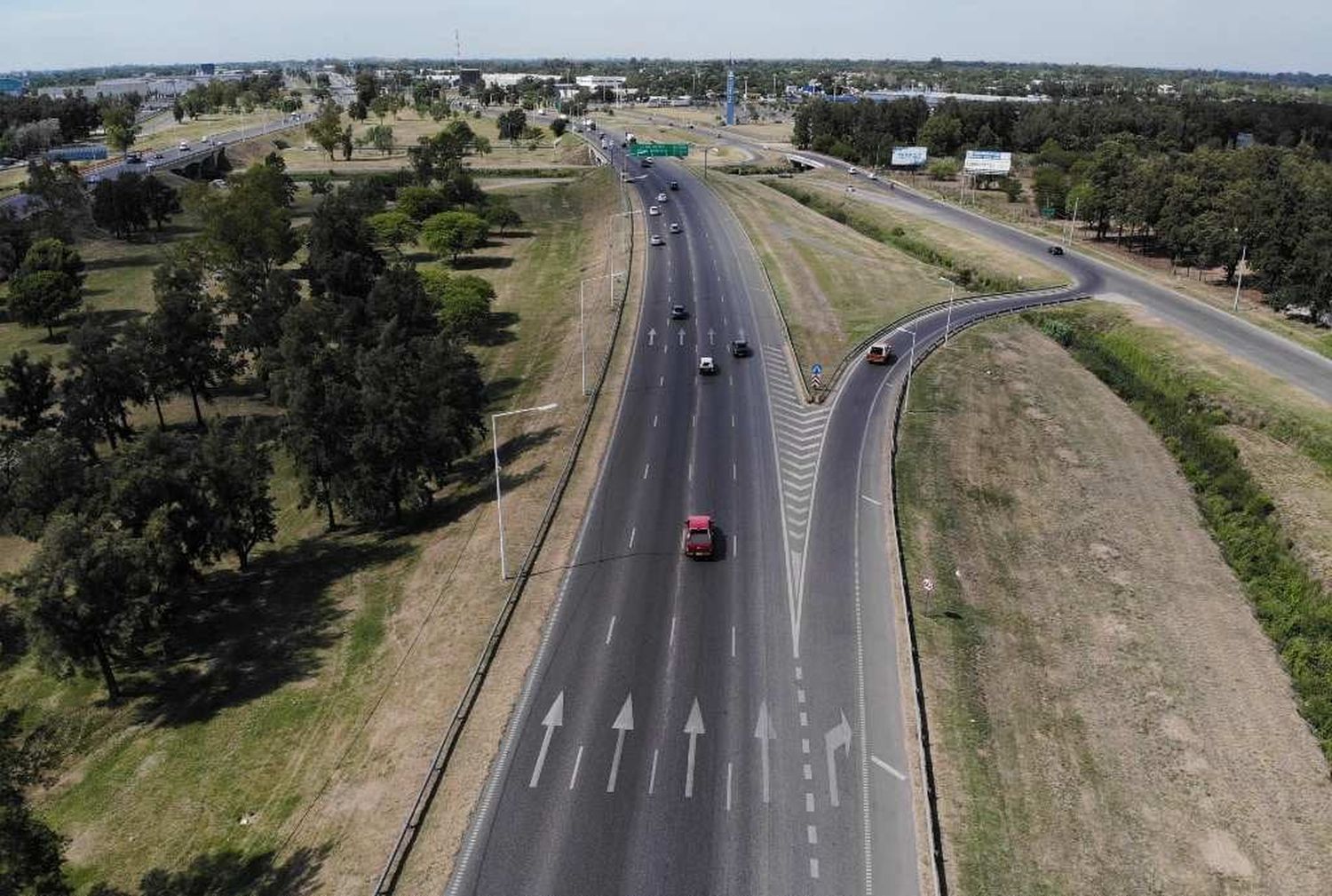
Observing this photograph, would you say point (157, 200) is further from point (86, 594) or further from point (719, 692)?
point (719, 692)

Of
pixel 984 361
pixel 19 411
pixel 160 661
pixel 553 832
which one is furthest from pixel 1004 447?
pixel 19 411

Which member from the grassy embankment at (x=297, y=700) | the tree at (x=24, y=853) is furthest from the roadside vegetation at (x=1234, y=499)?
the tree at (x=24, y=853)

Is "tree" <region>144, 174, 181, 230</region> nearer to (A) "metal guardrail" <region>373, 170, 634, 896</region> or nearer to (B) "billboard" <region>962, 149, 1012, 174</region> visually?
(A) "metal guardrail" <region>373, 170, 634, 896</region>

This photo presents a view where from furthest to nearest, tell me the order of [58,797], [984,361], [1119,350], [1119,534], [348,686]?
[1119,350]
[984,361]
[1119,534]
[348,686]
[58,797]

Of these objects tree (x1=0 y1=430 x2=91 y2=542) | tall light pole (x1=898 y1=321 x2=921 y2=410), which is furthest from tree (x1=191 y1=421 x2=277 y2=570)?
tall light pole (x1=898 y1=321 x2=921 y2=410)

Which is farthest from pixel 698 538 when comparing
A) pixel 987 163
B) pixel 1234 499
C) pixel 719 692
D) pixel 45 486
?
pixel 987 163

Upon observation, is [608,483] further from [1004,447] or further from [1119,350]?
[1119,350]
